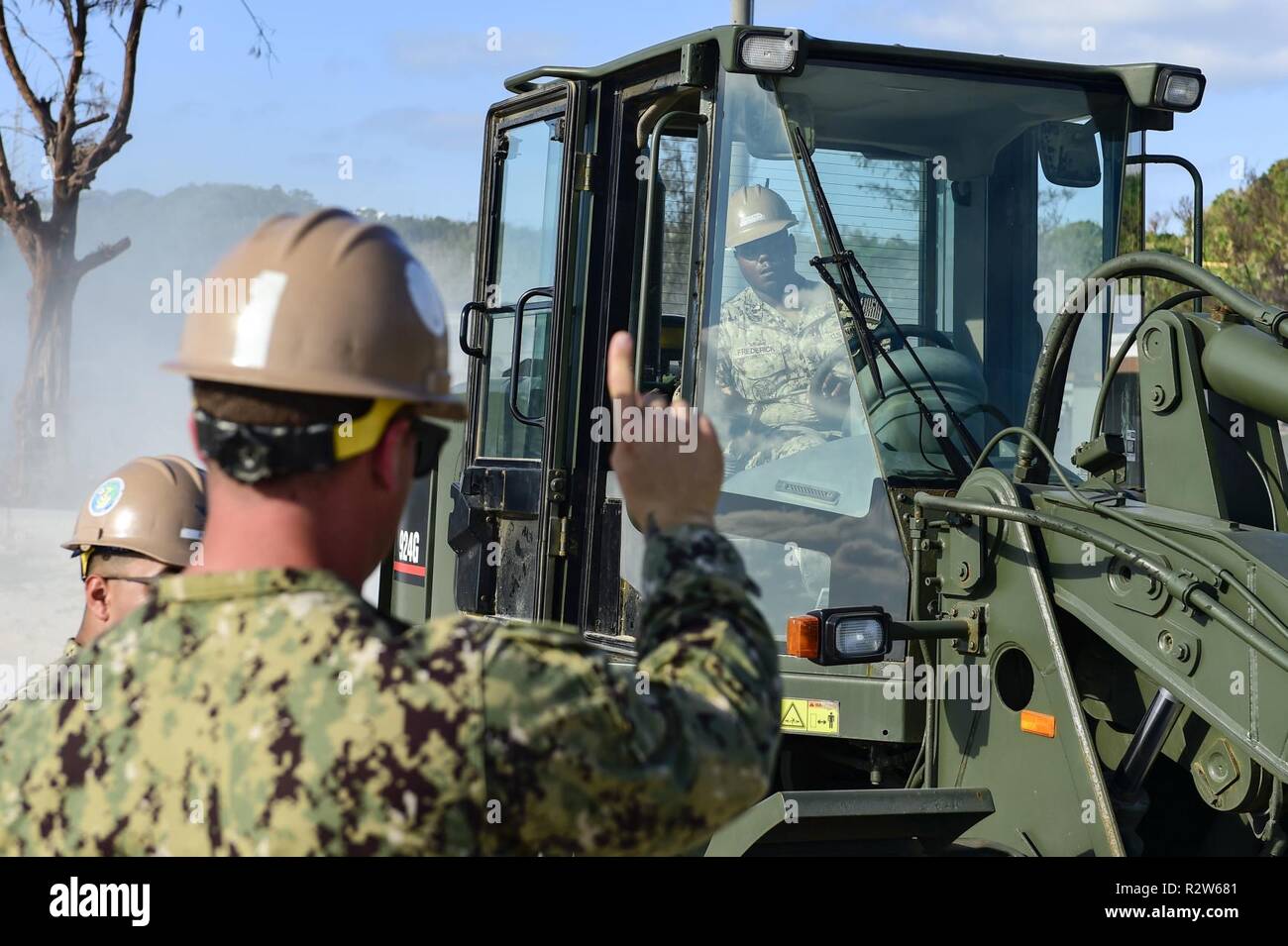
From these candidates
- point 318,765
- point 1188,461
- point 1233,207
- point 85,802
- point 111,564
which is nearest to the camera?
point 318,765

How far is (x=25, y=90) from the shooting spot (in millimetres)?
14133

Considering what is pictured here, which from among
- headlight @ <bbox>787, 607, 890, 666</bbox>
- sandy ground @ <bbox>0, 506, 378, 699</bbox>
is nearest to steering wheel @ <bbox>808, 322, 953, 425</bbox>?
headlight @ <bbox>787, 607, 890, 666</bbox>

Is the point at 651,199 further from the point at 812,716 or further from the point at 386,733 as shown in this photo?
the point at 386,733

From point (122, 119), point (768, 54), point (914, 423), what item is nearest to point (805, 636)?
point (914, 423)

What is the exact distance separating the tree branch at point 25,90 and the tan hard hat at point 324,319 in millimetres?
13919

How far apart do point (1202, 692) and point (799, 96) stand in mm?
2181

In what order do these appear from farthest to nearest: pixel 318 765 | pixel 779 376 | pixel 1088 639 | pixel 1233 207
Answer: pixel 1233 207
pixel 779 376
pixel 1088 639
pixel 318 765

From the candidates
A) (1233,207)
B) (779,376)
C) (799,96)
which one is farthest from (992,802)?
(1233,207)

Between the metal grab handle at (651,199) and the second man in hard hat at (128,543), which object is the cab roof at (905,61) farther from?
the second man in hard hat at (128,543)

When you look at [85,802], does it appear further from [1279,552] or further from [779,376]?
[779,376]

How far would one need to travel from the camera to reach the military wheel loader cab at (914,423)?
368cm

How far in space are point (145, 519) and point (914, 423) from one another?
228cm
